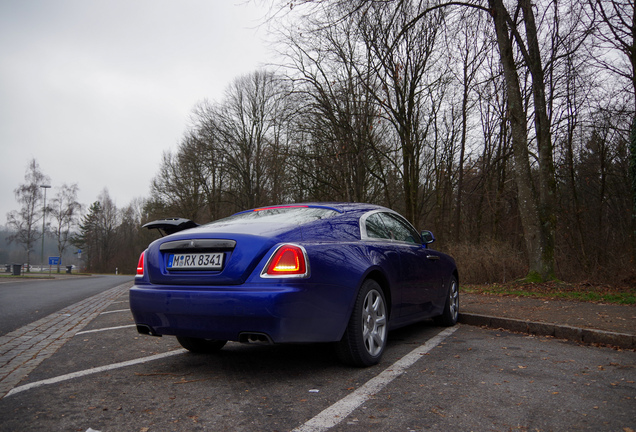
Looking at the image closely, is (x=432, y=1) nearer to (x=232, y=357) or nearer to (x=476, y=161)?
(x=232, y=357)

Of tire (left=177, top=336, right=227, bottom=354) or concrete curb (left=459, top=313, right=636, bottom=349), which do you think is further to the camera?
concrete curb (left=459, top=313, right=636, bottom=349)

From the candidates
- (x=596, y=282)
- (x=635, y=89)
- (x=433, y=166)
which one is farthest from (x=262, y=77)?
(x=596, y=282)

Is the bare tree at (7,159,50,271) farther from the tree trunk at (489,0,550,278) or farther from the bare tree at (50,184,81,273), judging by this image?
the tree trunk at (489,0,550,278)

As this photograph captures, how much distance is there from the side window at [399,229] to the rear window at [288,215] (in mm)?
934

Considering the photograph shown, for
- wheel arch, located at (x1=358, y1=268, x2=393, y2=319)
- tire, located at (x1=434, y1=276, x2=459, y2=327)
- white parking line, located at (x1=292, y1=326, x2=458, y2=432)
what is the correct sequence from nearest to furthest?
white parking line, located at (x1=292, y1=326, x2=458, y2=432) → wheel arch, located at (x1=358, y1=268, x2=393, y2=319) → tire, located at (x1=434, y1=276, x2=459, y2=327)

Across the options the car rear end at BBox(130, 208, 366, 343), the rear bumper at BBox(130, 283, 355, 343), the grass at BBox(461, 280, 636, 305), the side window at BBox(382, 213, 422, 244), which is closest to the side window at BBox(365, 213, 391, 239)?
the side window at BBox(382, 213, 422, 244)

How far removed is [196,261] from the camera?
370cm

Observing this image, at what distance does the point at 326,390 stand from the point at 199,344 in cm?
175

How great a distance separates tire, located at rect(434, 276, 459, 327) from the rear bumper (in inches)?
110

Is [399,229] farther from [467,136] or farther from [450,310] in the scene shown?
[467,136]

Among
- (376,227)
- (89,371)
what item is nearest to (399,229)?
(376,227)

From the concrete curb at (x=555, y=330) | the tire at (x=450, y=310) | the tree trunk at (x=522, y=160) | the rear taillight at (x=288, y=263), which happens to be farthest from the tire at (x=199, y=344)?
the tree trunk at (x=522, y=160)

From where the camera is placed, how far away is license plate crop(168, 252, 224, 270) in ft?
11.8

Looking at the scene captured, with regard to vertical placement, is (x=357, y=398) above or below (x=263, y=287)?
below
